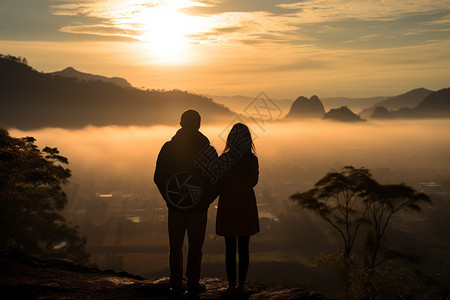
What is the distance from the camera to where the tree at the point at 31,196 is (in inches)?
496

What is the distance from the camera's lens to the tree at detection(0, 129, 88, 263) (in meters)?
12.6

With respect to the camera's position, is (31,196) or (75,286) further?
(31,196)

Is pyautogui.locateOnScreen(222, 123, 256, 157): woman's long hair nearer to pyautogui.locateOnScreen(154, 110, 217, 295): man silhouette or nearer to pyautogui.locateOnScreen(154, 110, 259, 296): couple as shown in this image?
pyautogui.locateOnScreen(154, 110, 259, 296): couple

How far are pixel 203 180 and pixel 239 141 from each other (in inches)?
30.4

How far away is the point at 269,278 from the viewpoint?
2235 inches

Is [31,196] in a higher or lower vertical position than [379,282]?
higher

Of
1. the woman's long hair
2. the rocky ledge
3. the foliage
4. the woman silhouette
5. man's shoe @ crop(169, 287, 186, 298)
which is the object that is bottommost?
the foliage

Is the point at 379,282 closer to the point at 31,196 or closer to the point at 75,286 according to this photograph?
the point at 75,286

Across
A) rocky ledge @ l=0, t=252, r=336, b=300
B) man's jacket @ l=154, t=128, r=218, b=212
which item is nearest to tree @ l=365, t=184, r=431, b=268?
rocky ledge @ l=0, t=252, r=336, b=300

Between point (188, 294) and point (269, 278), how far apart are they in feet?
175

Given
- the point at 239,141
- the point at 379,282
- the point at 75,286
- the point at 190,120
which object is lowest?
the point at 379,282

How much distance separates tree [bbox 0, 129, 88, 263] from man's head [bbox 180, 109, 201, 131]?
319 inches

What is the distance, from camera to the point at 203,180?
5871 millimetres

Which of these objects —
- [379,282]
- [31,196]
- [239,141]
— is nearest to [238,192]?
[239,141]
